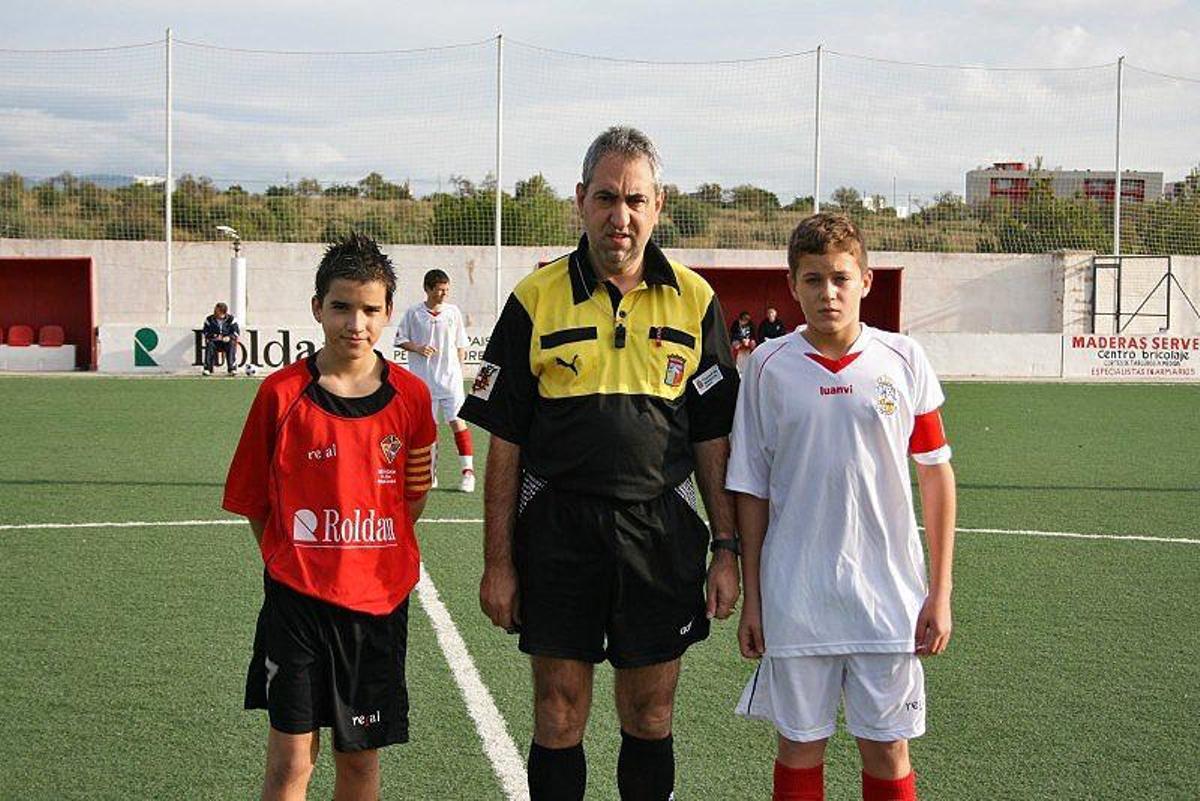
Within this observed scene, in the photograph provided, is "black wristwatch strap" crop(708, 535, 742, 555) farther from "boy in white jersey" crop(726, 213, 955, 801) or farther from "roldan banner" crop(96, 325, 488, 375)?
"roldan banner" crop(96, 325, 488, 375)

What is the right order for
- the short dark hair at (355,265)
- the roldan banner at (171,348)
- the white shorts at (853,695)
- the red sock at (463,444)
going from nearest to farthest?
the white shorts at (853,695), the short dark hair at (355,265), the red sock at (463,444), the roldan banner at (171,348)

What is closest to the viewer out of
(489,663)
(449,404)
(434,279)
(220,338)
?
(489,663)

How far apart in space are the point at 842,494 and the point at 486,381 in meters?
0.99

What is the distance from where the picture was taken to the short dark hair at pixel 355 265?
12.0 feet

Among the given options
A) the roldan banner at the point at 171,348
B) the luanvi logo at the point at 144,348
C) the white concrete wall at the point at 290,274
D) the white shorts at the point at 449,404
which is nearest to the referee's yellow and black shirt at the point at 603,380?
the white shorts at the point at 449,404

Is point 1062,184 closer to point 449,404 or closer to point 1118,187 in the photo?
point 1118,187

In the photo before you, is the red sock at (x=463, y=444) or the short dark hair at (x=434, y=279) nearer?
the red sock at (x=463, y=444)

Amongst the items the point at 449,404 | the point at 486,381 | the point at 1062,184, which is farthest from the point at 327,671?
the point at 1062,184

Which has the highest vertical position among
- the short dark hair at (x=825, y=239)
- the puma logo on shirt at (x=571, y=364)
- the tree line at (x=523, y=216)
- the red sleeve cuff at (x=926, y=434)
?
the tree line at (x=523, y=216)

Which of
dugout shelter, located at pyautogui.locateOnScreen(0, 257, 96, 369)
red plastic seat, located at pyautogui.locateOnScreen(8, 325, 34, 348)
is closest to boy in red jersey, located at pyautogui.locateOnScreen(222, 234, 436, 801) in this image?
red plastic seat, located at pyautogui.locateOnScreen(8, 325, 34, 348)

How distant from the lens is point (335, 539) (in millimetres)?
3520

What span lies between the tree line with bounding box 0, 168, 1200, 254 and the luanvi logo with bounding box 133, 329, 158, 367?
5.73m

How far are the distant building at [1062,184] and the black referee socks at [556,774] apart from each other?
32.3 m

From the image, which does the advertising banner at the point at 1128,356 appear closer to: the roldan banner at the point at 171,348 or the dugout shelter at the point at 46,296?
the roldan banner at the point at 171,348
